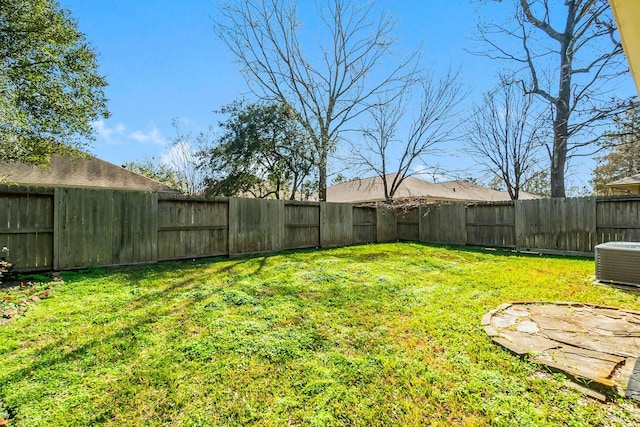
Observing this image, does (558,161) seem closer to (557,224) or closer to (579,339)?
(557,224)

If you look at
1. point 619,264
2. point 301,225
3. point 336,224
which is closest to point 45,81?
point 301,225

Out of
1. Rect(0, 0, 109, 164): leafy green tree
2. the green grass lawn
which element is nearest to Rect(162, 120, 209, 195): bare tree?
Rect(0, 0, 109, 164): leafy green tree

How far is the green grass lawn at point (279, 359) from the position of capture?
5.60ft

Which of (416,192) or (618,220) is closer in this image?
(618,220)

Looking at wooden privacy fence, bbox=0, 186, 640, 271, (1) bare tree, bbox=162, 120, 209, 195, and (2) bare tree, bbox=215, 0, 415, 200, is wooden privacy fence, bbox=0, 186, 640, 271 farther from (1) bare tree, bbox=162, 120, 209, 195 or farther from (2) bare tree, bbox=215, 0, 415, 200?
(1) bare tree, bbox=162, 120, 209, 195

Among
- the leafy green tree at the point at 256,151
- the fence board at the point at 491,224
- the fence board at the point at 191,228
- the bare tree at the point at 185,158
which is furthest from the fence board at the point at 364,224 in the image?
the bare tree at the point at 185,158

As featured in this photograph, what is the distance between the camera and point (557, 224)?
787 cm

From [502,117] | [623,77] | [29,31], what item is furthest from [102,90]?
[502,117]

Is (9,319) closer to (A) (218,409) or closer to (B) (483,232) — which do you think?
(A) (218,409)

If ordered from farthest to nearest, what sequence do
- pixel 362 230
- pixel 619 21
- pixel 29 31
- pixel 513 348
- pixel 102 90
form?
pixel 362 230 < pixel 102 90 < pixel 29 31 < pixel 513 348 < pixel 619 21

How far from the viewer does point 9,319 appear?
2.93 meters

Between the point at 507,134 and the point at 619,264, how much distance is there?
36.7 feet

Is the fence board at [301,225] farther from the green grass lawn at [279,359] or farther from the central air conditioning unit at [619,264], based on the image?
the central air conditioning unit at [619,264]

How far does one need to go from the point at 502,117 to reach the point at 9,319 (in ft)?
Answer: 55.3
